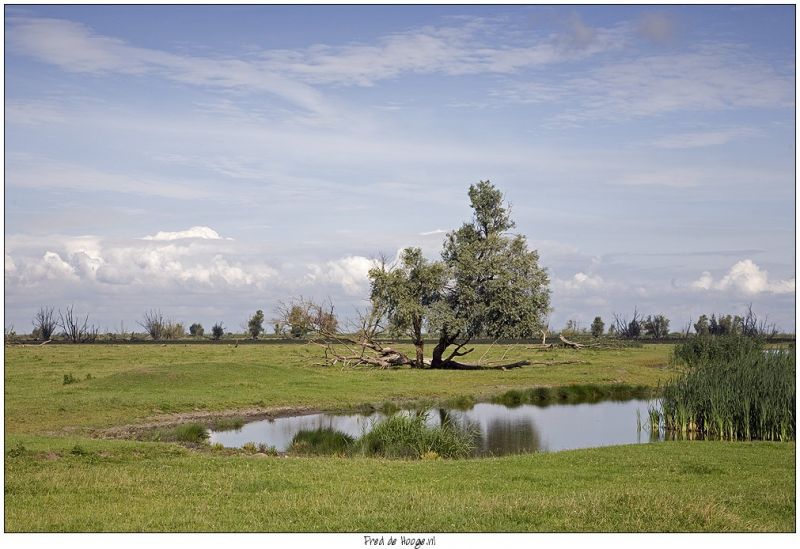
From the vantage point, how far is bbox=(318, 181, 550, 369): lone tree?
55812 mm

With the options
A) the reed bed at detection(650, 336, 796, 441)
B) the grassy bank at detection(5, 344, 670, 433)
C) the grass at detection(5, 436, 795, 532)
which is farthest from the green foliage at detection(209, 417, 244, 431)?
the reed bed at detection(650, 336, 796, 441)

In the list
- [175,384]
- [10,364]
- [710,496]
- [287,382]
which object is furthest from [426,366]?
[710,496]

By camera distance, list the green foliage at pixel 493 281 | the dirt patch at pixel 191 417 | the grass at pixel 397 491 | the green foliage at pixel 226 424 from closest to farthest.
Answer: the grass at pixel 397 491, the dirt patch at pixel 191 417, the green foliage at pixel 226 424, the green foliage at pixel 493 281

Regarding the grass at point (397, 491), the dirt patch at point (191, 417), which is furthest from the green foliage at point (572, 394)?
the grass at point (397, 491)

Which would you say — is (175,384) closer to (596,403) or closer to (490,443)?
(490,443)

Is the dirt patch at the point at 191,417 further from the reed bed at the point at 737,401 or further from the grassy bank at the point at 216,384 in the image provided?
the reed bed at the point at 737,401

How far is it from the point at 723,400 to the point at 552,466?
9.22 m

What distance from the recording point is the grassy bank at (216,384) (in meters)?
31.0

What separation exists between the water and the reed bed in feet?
4.12

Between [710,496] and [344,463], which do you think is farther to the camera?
[344,463]

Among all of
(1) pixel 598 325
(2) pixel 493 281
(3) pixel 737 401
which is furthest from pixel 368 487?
(1) pixel 598 325

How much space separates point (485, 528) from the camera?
1218 centimetres

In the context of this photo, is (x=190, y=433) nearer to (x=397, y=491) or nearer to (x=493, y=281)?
(x=397, y=491)

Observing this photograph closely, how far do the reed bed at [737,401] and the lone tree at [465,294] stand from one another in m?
26.5
